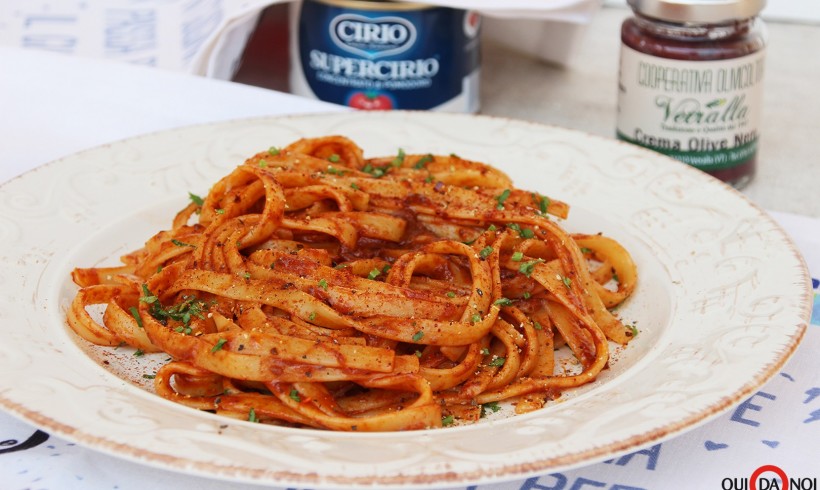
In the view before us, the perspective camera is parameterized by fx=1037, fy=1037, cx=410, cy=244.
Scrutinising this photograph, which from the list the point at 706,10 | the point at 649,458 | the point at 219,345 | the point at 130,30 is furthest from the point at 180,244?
the point at 130,30

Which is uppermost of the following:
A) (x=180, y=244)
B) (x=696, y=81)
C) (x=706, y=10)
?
(x=706, y=10)

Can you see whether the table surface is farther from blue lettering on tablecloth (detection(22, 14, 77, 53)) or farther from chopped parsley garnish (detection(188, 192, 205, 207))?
chopped parsley garnish (detection(188, 192, 205, 207))

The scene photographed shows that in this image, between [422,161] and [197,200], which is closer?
[197,200]

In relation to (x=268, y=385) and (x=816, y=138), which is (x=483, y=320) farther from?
(x=816, y=138)

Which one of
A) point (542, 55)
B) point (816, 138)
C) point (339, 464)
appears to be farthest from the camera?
point (542, 55)

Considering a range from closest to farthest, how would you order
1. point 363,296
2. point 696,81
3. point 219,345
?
point 219,345, point 363,296, point 696,81

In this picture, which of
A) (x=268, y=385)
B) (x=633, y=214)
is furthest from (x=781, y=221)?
(x=268, y=385)

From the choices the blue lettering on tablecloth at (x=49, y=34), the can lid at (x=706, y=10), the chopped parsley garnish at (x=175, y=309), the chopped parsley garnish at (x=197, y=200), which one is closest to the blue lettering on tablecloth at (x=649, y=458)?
the chopped parsley garnish at (x=175, y=309)

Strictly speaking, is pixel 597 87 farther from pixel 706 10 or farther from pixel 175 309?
pixel 175 309
